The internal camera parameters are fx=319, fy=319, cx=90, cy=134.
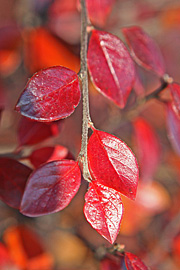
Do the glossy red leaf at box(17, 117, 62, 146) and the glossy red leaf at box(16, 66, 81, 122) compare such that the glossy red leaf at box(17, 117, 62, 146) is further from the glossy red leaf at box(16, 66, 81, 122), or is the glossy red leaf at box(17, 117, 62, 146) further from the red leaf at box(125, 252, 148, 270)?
the red leaf at box(125, 252, 148, 270)

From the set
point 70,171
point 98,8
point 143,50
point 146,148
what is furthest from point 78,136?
point 70,171

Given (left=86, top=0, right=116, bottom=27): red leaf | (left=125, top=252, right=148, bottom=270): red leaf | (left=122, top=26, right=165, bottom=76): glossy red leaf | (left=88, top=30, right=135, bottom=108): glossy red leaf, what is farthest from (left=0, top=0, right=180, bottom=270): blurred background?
(left=125, top=252, right=148, bottom=270): red leaf

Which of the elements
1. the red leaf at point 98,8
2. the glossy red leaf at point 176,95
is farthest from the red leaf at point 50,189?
the red leaf at point 98,8

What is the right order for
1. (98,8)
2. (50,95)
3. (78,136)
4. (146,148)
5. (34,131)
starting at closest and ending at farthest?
1. (50,95)
2. (34,131)
3. (98,8)
4. (146,148)
5. (78,136)

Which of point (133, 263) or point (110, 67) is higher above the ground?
point (110, 67)

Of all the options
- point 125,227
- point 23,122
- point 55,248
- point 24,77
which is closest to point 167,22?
point 24,77

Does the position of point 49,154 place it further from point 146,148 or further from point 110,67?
point 146,148
